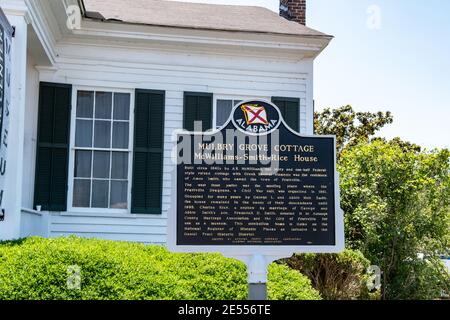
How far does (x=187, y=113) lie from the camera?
36.9 feet

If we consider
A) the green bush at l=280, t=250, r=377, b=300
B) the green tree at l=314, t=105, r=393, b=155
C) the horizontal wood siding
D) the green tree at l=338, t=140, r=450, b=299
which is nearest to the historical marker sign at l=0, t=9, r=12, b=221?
the horizontal wood siding

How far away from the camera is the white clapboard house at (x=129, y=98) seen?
10.7 meters

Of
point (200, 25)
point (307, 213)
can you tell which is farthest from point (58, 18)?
point (307, 213)

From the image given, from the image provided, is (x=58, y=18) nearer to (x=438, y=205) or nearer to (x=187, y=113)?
(x=187, y=113)

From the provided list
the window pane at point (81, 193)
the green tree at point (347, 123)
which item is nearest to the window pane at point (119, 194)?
the window pane at point (81, 193)

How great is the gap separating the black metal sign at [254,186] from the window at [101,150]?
530 centimetres

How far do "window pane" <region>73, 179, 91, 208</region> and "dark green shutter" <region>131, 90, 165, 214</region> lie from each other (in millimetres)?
824

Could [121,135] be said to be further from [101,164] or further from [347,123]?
[347,123]

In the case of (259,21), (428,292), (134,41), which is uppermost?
(259,21)

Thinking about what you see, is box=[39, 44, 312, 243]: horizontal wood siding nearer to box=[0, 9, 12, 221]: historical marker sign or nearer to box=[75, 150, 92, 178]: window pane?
box=[75, 150, 92, 178]: window pane

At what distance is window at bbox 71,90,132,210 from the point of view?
11.0 meters

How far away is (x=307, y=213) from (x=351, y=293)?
3473mm

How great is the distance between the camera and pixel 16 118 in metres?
8.28

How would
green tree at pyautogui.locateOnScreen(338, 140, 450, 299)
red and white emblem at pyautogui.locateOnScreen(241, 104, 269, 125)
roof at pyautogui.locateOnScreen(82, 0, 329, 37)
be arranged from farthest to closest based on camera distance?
green tree at pyautogui.locateOnScreen(338, 140, 450, 299)
roof at pyautogui.locateOnScreen(82, 0, 329, 37)
red and white emblem at pyautogui.locateOnScreen(241, 104, 269, 125)
